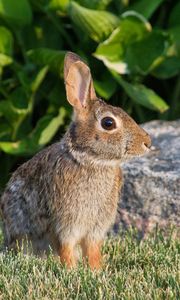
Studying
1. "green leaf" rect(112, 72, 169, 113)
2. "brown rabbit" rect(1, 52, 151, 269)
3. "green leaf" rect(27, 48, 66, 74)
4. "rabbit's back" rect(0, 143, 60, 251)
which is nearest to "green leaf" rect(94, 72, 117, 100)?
"green leaf" rect(112, 72, 169, 113)

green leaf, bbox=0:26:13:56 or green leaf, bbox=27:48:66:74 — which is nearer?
green leaf, bbox=27:48:66:74

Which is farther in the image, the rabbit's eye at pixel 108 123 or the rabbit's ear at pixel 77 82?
the rabbit's ear at pixel 77 82

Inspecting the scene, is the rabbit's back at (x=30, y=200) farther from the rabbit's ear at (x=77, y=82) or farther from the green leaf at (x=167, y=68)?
the green leaf at (x=167, y=68)

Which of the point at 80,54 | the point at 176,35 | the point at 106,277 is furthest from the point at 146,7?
the point at 106,277

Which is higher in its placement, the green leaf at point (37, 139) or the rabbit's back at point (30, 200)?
the rabbit's back at point (30, 200)

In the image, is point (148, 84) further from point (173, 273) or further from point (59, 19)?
point (173, 273)

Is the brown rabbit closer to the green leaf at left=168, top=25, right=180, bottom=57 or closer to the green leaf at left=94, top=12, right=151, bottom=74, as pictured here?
the green leaf at left=94, top=12, right=151, bottom=74

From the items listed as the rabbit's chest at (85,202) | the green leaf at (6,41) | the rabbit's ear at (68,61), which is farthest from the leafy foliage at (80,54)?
the rabbit's chest at (85,202)
